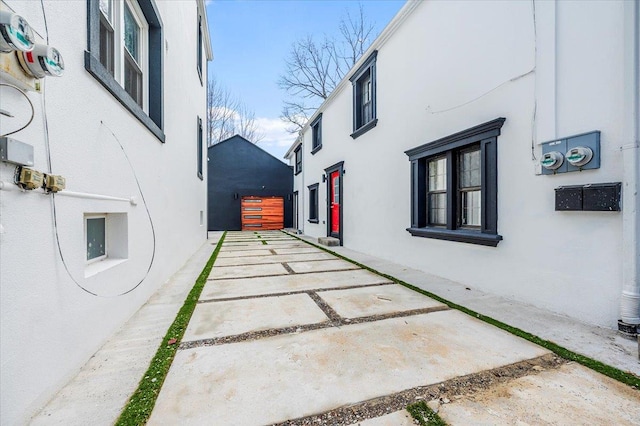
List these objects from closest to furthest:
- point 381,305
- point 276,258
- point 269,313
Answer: point 269,313 → point 381,305 → point 276,258

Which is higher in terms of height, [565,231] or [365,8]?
[365,8]

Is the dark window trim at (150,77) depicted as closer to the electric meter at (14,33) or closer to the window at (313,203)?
the electric meter at (14,33)

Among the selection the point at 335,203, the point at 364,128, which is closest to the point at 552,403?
the point at 364,128

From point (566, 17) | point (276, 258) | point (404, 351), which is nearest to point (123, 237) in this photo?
point (404, 351)

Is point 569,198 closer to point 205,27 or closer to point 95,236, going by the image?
point 95,236

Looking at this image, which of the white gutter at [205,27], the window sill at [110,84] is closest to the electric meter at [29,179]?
the window sill at [110,84]

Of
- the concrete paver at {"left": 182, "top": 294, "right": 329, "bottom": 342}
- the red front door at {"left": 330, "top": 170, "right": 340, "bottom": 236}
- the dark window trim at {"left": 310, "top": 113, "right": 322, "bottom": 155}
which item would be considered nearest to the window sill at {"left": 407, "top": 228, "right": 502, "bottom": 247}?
the concrete paver at {"left": 182, "top": 294, "right": 329, "bottom": 342}

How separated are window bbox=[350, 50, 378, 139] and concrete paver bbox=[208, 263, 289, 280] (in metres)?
3.48

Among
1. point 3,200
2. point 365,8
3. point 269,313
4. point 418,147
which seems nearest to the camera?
point 3,200

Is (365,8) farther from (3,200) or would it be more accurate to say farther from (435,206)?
(3,200)

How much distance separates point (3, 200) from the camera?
1132 millimetres

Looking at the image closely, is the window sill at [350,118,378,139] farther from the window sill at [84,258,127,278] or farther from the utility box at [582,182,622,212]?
the window sill at [84,258,127,278]

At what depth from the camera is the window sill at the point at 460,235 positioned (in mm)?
3089

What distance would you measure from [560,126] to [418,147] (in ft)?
6.22
